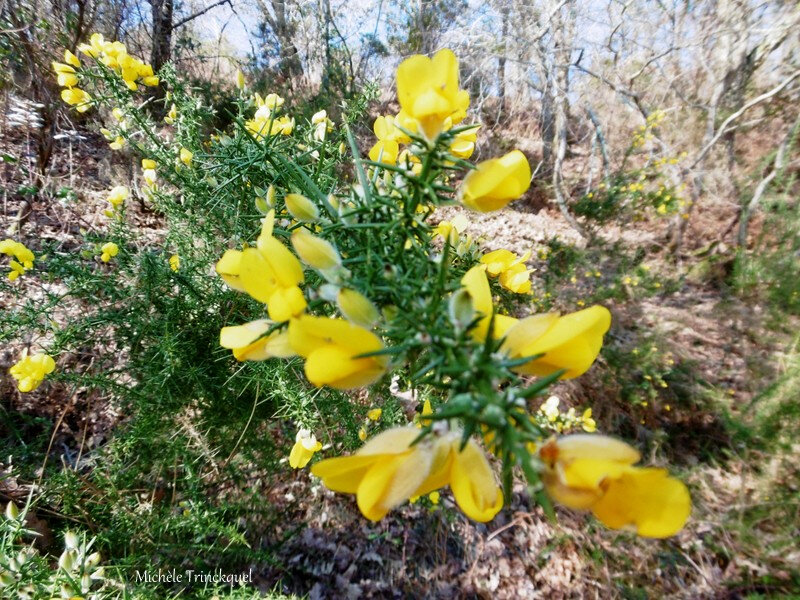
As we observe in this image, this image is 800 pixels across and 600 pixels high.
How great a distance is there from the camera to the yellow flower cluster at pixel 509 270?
985 mm

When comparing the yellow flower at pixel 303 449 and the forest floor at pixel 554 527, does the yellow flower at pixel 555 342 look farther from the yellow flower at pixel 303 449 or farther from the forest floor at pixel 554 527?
the forest floor at pixel 554 527

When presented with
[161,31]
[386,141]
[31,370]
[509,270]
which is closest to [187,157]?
[31,370]

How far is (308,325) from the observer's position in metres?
0.47

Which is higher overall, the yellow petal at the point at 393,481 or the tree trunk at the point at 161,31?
the tree trunk at the point at 161,31

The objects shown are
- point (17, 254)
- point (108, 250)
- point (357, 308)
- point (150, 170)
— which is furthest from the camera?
point (150, 170)

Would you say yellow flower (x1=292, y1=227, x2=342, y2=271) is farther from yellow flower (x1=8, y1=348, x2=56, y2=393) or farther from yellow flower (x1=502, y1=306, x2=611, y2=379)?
yellow flower (x1=8, y1=348, x2=56, y2=393)

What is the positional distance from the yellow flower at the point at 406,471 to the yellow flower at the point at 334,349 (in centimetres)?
8

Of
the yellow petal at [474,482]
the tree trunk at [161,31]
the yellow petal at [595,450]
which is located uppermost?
the tree trunk at [161,31]

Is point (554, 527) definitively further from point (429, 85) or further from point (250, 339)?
point (429, 85)

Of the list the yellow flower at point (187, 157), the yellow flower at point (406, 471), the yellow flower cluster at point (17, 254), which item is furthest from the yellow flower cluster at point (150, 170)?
the yellow flower at point (406, 471)

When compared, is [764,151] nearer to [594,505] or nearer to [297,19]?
[297,19]

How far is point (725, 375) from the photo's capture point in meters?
3.96

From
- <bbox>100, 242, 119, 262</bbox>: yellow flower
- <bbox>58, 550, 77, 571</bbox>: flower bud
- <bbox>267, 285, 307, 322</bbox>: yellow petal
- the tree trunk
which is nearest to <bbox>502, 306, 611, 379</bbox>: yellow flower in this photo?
<bbox>267, 285, 307, 322</bbox>: yellow petal

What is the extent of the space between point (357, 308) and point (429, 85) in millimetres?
370
